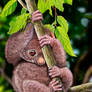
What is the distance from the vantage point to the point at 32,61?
1263 mm

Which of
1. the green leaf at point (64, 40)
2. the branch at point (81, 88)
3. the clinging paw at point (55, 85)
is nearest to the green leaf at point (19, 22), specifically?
the green leaf at point (64, 40)

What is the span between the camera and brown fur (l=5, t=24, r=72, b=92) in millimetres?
1243

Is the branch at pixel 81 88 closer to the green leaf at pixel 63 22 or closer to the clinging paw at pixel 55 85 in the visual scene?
the clinging paw at pixel 55 85

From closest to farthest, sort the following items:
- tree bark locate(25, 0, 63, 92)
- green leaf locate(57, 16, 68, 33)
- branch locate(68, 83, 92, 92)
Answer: tree bark locate(25, 0, 63, 92) → green leaf locate(57, 16, 68, 33) → branch locate(68, 83, 92, 92)

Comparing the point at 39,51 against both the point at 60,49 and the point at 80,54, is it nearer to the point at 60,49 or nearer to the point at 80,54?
the point at 60,49

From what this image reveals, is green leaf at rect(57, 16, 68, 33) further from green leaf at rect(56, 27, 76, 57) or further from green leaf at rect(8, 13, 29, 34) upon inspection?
green leaf at rect(8, 13, 29, 34)

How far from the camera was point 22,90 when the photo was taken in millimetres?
1310

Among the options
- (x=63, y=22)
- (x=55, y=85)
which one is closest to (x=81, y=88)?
(x=55, y=85)

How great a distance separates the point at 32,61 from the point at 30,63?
4 cm

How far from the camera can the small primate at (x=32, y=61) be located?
124 centimetres

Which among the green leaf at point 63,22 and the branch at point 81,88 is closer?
the green leaf at point 63,22

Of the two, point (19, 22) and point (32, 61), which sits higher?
point (19, 22)

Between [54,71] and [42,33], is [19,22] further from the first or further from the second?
[54,71]

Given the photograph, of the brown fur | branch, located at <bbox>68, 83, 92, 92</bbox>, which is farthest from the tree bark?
branch, located at <bbox>68, 83, 92, 92</bbox>
